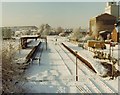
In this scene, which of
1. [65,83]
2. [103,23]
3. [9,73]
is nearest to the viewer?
[9,73]

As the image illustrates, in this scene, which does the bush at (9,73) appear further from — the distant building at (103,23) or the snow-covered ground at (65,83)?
the distant building at (103,23)


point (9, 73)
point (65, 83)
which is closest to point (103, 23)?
point (65, 83)

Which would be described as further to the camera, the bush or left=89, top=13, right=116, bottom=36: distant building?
left=89, top=13, right=116, bottom=36: distant building

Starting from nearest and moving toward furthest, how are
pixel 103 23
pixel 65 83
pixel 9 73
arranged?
1. pixel 9 73
2. pixel 65 83
3. pixel 103 23

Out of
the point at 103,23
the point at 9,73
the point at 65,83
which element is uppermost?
the point at 103,23

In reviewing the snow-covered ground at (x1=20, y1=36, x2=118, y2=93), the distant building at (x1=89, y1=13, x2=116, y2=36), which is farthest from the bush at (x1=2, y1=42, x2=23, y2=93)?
the distant building at (x1=89, y1=13, x2=116, y2=36)

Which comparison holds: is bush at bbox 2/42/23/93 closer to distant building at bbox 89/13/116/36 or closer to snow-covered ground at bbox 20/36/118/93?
snow-covered ground at bbox 20/36/118/93

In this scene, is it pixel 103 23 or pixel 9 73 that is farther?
pixel 103 23

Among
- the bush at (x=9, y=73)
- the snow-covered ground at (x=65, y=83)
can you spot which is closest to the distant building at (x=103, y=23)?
the snow-covered ground at (x=65, y=83)

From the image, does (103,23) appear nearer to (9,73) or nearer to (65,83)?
(65,83)

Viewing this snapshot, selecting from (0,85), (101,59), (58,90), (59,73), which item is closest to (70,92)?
(58,90)

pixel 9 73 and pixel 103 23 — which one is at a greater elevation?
pixel 103 23

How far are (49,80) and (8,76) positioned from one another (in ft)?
7.09

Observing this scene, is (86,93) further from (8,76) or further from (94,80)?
(8,76)
